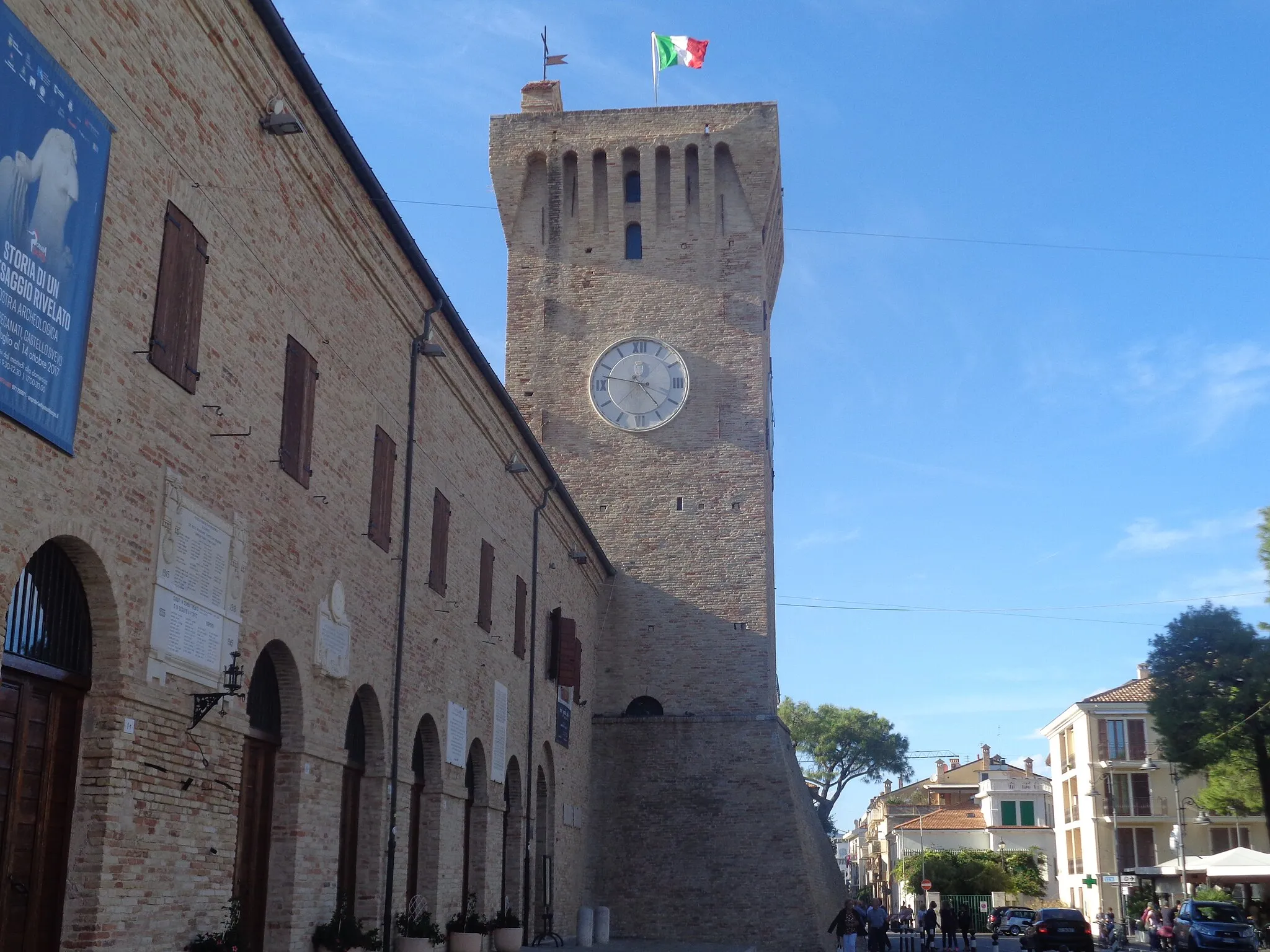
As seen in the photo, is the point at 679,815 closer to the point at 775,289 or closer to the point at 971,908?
the point at 775,289

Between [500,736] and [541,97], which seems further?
[541,97]

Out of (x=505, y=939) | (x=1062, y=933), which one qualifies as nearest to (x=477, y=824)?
(x=505, y=939)

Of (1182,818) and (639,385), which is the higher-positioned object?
(639,385)

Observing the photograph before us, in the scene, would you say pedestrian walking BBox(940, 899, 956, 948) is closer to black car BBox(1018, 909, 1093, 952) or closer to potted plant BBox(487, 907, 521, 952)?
black car BBox(1018, 909, 1093, 952)

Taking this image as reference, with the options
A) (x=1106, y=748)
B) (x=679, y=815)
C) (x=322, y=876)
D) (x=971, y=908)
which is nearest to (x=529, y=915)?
(x=679, y=815)

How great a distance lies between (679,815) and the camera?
28.9m

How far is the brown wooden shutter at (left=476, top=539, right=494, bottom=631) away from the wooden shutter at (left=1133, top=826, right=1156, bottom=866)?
41076 millimetres

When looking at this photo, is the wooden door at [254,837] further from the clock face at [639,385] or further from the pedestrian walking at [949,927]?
the pedestrian walking at [949,927]

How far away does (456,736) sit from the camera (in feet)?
61.4

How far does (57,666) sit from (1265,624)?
2556cm

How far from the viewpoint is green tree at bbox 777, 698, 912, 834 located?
67.8 meters

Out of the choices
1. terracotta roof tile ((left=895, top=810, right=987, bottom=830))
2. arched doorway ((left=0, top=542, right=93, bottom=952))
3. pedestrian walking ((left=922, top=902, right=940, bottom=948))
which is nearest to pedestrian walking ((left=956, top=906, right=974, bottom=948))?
pedestrian walking ((left=922, top=902, right=940, bottom=948))

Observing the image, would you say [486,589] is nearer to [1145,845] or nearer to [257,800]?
[257,800]

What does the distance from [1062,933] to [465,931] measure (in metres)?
17.5
